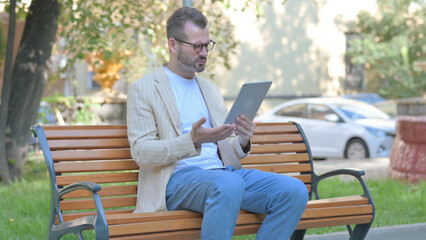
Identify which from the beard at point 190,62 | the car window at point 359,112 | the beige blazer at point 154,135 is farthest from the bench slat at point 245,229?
the car window at point 359,112

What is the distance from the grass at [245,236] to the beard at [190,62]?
5.92ft

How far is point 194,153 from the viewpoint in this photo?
3.86 meters

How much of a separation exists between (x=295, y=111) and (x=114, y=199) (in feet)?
38.8

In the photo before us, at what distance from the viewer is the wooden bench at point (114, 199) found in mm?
3652

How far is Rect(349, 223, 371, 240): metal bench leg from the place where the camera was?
4.55 meters

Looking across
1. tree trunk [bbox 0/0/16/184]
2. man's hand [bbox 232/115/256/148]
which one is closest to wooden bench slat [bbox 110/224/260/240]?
man's hand [bbox 232/115/256/148]

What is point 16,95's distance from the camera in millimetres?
9172

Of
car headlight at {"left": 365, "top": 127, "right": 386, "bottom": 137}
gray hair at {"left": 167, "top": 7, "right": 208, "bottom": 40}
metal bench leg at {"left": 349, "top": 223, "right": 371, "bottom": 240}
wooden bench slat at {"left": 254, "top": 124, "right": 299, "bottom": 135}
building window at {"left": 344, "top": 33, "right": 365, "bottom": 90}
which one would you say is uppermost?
gray hair at {"left": 167, "top": 7, "right": 208, "bottom": 40}

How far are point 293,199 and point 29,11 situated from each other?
6.34 m

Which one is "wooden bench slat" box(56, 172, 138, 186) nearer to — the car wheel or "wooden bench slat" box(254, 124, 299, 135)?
"wooden bench slat" box(254, 124, 299, 135)

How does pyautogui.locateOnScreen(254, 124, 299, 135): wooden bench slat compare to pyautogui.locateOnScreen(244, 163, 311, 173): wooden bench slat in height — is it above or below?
above

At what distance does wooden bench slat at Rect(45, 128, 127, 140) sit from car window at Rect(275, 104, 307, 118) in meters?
11.4

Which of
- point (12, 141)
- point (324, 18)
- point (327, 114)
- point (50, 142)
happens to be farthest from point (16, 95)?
point (324, 18)

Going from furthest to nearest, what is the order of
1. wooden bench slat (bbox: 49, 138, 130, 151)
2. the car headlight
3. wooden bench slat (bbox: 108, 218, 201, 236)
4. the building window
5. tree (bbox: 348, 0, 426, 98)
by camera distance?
the building window < tree (bbox: 348, 0, 426, 98) < the car headlight < wooden bench slat (bbox: 49, 138, 130, 151) < wooden bench slat (bbox: 108, 218, 201, 236)
